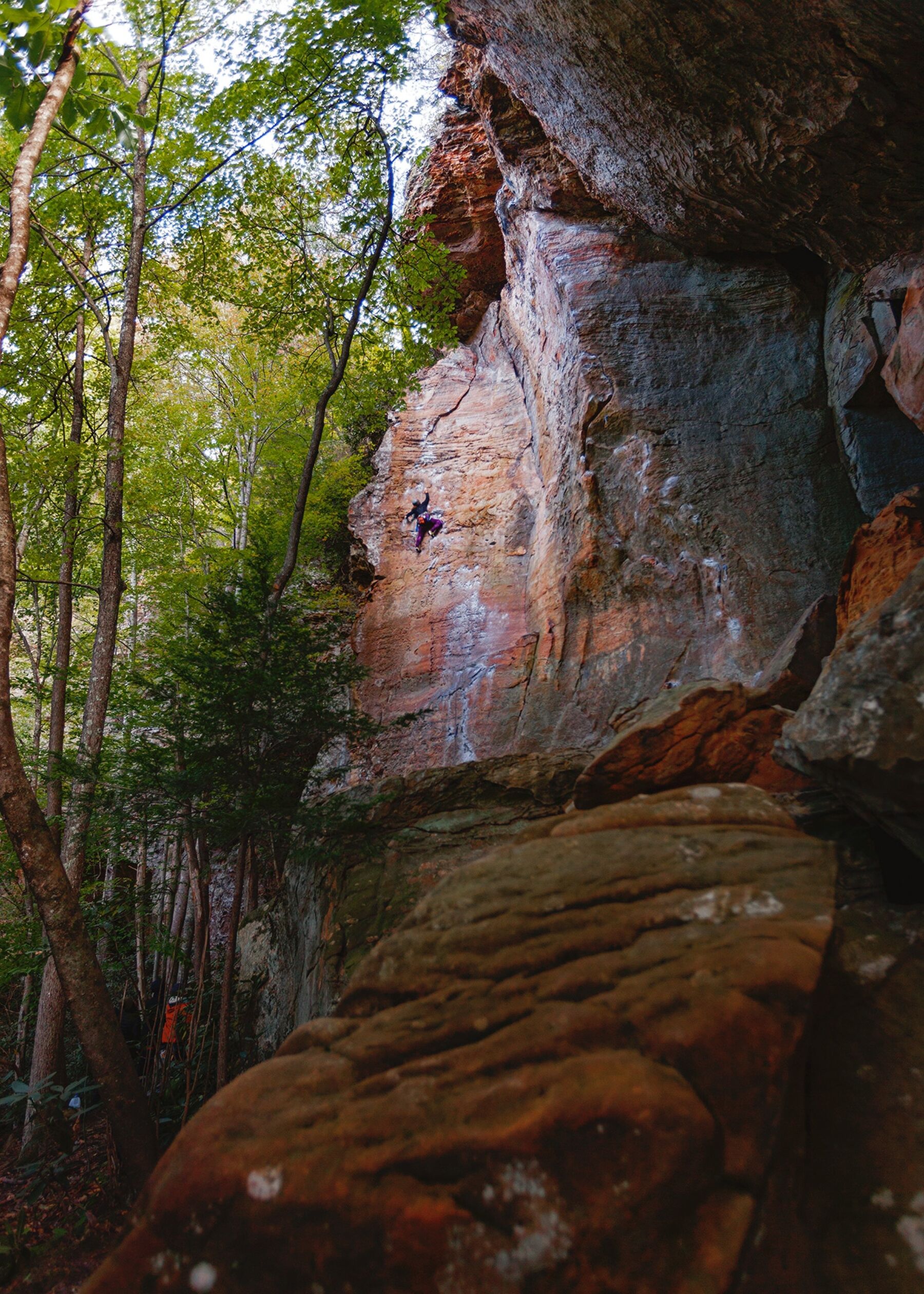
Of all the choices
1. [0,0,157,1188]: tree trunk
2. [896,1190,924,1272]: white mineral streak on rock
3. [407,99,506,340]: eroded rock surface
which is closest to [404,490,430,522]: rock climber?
[407,99,506,340]: eroded rock surface

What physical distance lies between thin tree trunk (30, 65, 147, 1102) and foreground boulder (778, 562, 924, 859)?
565 cm

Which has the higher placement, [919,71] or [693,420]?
[919,71]

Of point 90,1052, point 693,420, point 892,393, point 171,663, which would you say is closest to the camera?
point 90,1052

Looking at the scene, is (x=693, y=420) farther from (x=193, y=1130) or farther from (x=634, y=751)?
(x=193, y=1130)

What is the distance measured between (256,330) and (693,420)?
6.69m

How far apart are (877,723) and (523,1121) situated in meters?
2.47

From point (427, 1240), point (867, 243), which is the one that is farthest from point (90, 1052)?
point (867, 243)

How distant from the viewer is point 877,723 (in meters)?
3.66

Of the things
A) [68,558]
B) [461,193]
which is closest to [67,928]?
[68,558]

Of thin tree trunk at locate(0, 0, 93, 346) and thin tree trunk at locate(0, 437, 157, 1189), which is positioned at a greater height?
thin tree trunk at locate(0, 0, 93, 346)

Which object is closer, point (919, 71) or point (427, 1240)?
point (427, 1240)

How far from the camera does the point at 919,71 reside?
247 inches

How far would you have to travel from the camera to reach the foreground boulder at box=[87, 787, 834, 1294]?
92.2 inches

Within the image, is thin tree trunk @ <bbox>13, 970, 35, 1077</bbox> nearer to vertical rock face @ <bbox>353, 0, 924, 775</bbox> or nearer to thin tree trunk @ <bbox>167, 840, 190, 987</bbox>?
thin tree trunk @ <bbox>167, 840, 190, 987</bbox>
